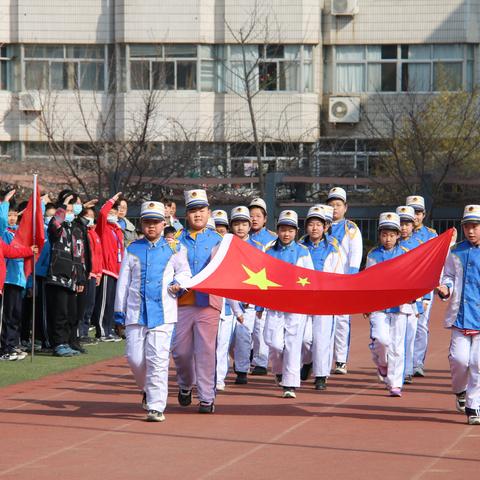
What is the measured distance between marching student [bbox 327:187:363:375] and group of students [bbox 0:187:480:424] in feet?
0.04

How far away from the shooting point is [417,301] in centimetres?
1577

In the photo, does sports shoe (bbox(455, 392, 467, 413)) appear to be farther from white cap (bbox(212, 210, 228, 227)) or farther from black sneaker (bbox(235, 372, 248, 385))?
white cap (bbox(212, 210, 228, 227))

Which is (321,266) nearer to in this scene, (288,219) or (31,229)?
Result: (288,219)

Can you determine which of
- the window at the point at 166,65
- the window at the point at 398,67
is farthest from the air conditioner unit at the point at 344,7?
the window at the point at 166,65

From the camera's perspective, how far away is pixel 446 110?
39.1 metres

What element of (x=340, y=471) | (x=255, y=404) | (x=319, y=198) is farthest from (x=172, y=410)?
(x=319, y=198)

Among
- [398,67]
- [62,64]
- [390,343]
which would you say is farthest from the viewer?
[398,67]

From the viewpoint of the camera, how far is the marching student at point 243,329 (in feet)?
52.1

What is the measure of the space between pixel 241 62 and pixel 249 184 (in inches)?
289

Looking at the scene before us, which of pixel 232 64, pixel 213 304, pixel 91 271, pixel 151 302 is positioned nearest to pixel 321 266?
pixel 213 304

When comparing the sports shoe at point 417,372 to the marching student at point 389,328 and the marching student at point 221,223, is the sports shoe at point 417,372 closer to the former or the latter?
Answer: the marching student at point 389,328

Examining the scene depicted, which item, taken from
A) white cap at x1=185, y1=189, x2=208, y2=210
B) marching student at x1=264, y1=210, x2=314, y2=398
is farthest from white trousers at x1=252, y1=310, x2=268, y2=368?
white cap at x1=185, y1=189, x2=208, y2=210

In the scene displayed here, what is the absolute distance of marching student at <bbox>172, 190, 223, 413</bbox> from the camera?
42.8ft

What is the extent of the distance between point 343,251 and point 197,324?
3.90 metres
